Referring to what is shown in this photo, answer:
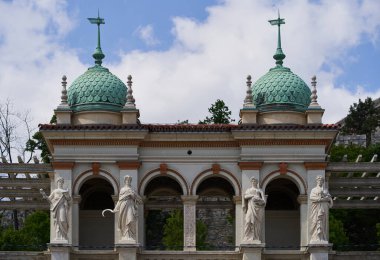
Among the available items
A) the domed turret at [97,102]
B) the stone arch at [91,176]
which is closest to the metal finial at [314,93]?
the domed turret at [97,102]

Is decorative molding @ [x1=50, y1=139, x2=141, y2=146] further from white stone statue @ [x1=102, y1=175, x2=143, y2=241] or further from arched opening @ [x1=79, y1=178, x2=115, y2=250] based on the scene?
arched opening @ [x1=79, y1=178, x2=115, y2=250]

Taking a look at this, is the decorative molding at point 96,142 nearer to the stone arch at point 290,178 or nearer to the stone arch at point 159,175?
the stone arch at point 159,175

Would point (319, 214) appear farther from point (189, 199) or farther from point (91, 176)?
point (91, 176)

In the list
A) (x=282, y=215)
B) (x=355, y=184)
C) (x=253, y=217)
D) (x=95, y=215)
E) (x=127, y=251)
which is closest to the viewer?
(x=127, y=251)

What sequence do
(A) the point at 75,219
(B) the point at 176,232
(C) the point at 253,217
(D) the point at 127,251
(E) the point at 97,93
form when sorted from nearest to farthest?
(D) the point at 127,251
(C) the point at 253,217
(A) the point at 75,219
(E) the point at 97,93
(B) the point at 176,232

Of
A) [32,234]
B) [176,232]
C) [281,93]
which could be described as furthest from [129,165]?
[176,232]

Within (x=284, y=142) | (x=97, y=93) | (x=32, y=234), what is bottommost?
(x=32, y=234)

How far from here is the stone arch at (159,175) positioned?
40781 mm

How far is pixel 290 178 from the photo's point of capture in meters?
40.7

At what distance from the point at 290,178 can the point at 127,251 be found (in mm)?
6290

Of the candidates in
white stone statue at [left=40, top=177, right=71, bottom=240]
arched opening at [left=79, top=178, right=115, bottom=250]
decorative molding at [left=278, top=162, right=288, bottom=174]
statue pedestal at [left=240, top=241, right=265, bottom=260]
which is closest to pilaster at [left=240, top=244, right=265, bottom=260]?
statue pedestal at [left=240, top=241, right=265, bottom=260]

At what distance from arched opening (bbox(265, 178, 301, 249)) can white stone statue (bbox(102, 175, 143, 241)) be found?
19.0ft

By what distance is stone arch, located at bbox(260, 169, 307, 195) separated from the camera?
40469mm

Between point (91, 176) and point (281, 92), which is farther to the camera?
point (281, 92)
